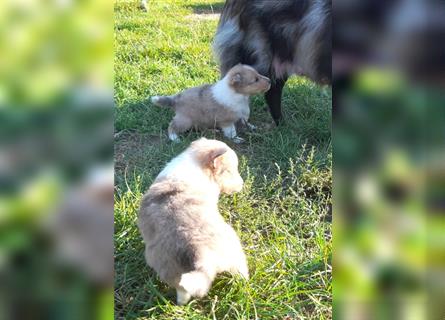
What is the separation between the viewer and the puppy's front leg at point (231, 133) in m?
3.74

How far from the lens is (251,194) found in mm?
2863

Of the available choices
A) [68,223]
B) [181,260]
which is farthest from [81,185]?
[181,260]

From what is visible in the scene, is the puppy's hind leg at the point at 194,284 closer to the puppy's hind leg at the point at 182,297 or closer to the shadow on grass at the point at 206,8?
the puppy's hind leg at the point at 182,297

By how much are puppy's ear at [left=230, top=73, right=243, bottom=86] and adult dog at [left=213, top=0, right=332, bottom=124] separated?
0.23 meters

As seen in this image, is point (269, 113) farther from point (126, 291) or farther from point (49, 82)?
point (49, 82)

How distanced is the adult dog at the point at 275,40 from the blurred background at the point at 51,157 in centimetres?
271

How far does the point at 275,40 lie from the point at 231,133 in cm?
76

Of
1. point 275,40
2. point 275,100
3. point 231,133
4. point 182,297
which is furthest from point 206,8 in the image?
point 182,297

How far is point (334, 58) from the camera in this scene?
0.64 metres

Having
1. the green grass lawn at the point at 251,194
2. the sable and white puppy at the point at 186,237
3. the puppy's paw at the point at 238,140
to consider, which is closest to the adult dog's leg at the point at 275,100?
the green grass lawn at the point at 251,194

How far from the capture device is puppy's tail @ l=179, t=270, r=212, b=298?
1.87 m

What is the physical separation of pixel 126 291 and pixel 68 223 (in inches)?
65.3

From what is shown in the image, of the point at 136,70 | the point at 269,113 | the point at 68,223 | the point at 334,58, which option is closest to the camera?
the point at 68,223

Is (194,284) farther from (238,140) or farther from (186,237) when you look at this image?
(238,140)
